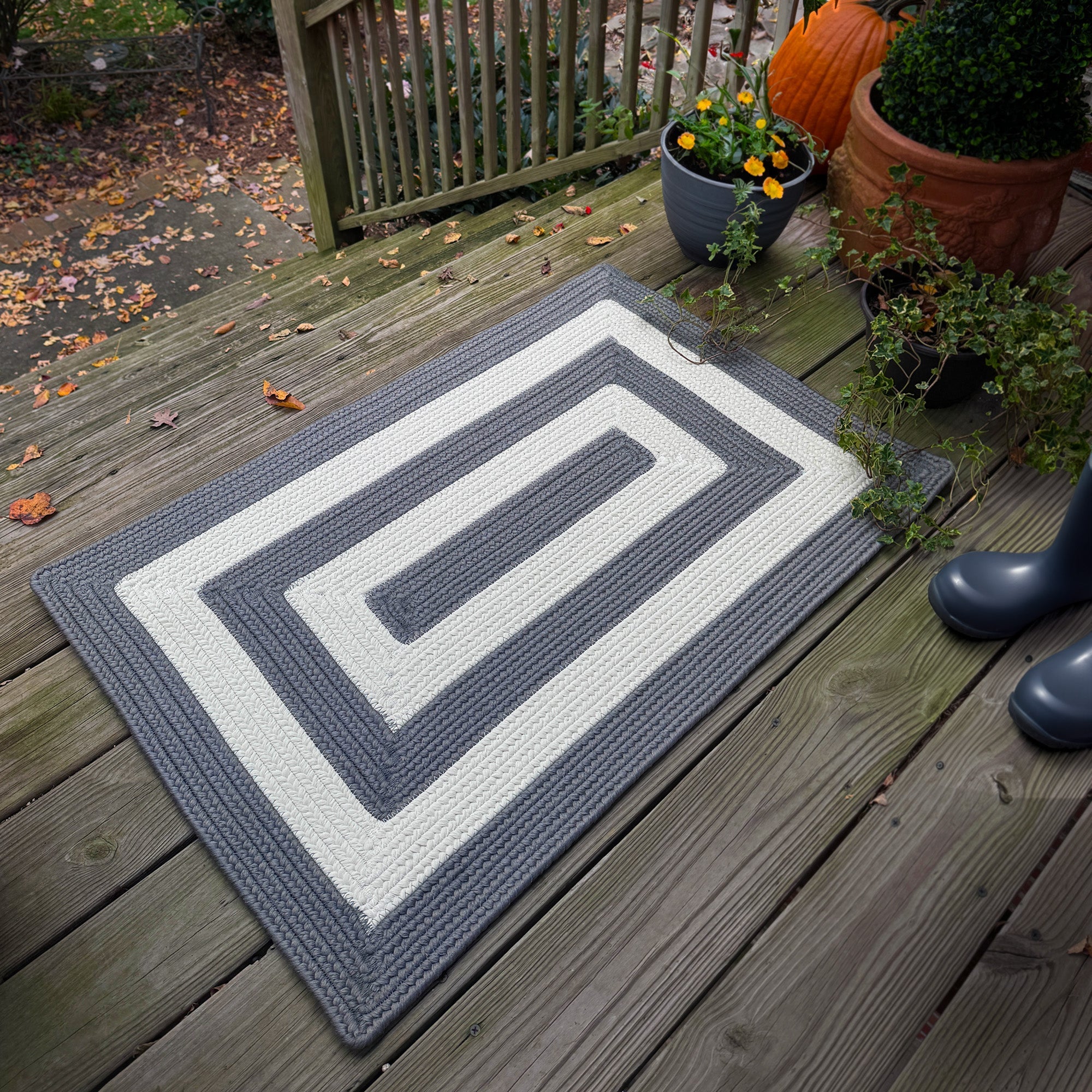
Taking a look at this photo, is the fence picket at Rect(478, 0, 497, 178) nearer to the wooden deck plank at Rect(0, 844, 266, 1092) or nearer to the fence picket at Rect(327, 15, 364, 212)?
the fence picket at Rect(327, 15, 364, 212)

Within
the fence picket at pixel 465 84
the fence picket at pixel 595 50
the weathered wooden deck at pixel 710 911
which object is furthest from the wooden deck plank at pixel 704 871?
the fence picket at pixel 465 84

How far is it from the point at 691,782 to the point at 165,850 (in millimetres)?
642

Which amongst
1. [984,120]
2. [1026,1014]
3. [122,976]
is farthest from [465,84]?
[1026,1014]

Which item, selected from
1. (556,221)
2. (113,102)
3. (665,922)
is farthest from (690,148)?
(113,102)

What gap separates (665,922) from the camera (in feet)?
3.09

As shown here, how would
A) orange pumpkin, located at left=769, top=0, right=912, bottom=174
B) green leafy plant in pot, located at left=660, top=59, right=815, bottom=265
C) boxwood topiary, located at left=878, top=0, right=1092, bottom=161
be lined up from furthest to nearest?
orange pumpkin, located at left=769, top=0, right=912, bottom=174, green leafy plant in pot, located at left=660, top=59, right=815, bottom=265, boxwood topiary, located at left=878, top=0, right=1092, bottom=161

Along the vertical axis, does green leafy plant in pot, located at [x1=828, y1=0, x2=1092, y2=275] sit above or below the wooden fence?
above

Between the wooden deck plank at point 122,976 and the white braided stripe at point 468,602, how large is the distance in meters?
0.12

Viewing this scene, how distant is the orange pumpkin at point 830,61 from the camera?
66.1 inches

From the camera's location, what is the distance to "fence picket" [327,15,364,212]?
1924 millimetres

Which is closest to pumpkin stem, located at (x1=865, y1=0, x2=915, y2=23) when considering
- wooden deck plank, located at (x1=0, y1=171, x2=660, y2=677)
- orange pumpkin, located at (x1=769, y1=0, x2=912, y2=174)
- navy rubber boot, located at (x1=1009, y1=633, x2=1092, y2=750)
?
orange pumpkin, located at (x1=769, y1=0, x2=912, y2=174)

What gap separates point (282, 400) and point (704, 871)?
104 centimetres

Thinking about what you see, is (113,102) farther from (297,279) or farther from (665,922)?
(665,922)

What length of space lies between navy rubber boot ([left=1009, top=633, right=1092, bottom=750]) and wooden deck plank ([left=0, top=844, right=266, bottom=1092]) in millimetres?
964
